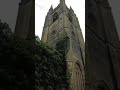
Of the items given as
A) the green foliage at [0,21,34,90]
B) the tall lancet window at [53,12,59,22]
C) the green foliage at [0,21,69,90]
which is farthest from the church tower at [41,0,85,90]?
the green foliage at [0,21,34,90]

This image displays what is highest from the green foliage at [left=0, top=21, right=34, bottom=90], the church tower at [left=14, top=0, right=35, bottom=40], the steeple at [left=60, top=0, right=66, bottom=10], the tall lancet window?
the steeple at [left=60, top=0, right=66, bottom=10]

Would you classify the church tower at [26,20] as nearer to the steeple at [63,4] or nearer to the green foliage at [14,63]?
the green foliage at [14,63]

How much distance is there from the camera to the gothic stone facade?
569 inches

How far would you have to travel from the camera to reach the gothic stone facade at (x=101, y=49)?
14461 millimetres

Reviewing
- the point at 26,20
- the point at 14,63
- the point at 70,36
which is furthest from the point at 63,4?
the point at 14,63

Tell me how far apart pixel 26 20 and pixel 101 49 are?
6.78m

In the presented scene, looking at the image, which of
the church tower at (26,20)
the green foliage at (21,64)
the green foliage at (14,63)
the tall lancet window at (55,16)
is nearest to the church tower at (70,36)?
the tall lancet window at (55,16)

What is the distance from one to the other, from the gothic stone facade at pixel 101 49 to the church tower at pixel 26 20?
4.56 metres

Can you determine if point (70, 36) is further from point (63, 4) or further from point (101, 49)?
point (63, 4)

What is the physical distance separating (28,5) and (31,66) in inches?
402

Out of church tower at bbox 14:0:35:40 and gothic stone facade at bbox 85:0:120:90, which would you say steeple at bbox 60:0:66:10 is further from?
gothic stone facade at bbox 85:0:120:90

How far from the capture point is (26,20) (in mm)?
19141

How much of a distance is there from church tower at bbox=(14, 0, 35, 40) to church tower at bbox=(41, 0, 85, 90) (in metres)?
3.95

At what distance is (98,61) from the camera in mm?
15641
